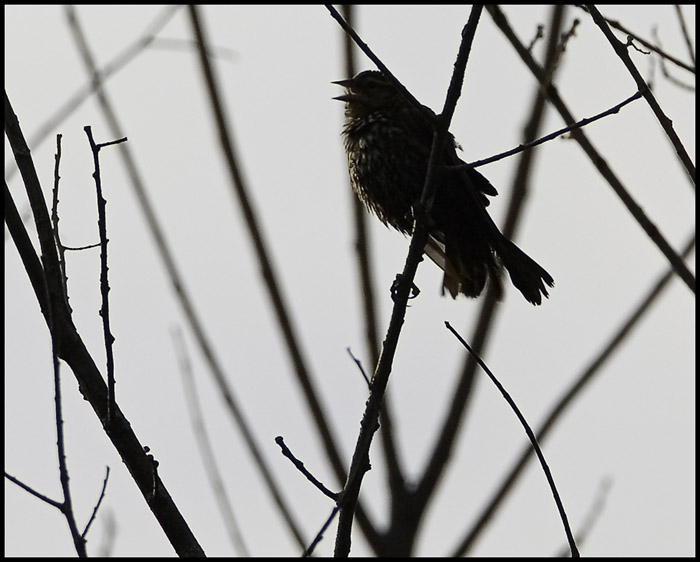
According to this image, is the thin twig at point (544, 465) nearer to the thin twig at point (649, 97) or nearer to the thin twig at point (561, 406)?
the thin twig at point (649, 97)

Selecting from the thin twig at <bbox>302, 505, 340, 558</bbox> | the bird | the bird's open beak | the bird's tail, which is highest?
the bird's open beak

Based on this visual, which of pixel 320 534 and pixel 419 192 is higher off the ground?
pixel 419 192

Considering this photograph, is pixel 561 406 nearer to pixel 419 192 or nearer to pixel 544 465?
pixel 419 192

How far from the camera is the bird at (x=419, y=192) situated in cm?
458

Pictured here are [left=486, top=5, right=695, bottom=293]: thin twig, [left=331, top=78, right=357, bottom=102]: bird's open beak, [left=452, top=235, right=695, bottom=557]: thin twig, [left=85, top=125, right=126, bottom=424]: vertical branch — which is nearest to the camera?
[left=85, top=125, right=126, bottom=424]: vertical branch

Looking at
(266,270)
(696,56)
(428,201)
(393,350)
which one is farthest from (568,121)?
(266,270)

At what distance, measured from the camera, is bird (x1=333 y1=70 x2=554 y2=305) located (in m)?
4.58

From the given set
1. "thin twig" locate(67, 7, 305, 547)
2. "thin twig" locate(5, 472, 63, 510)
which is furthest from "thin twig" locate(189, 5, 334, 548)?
"thin twig" locate(5, 472, 63, 510)

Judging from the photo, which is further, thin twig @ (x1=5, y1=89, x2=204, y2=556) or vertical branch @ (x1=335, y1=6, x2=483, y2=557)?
vertical branch @ (x1=335, y1=6, x2=483, y2=557)

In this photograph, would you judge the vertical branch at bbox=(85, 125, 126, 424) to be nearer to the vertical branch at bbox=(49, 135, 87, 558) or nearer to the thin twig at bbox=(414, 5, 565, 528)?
the vertical branch at bbox=(49, 135, 87, 558)

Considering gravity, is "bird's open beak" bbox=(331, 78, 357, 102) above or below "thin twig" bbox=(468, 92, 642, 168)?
above

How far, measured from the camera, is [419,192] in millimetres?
4711

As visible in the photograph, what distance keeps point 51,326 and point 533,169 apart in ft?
8.55

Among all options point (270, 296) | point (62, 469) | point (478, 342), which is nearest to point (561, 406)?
point (478, 342)
